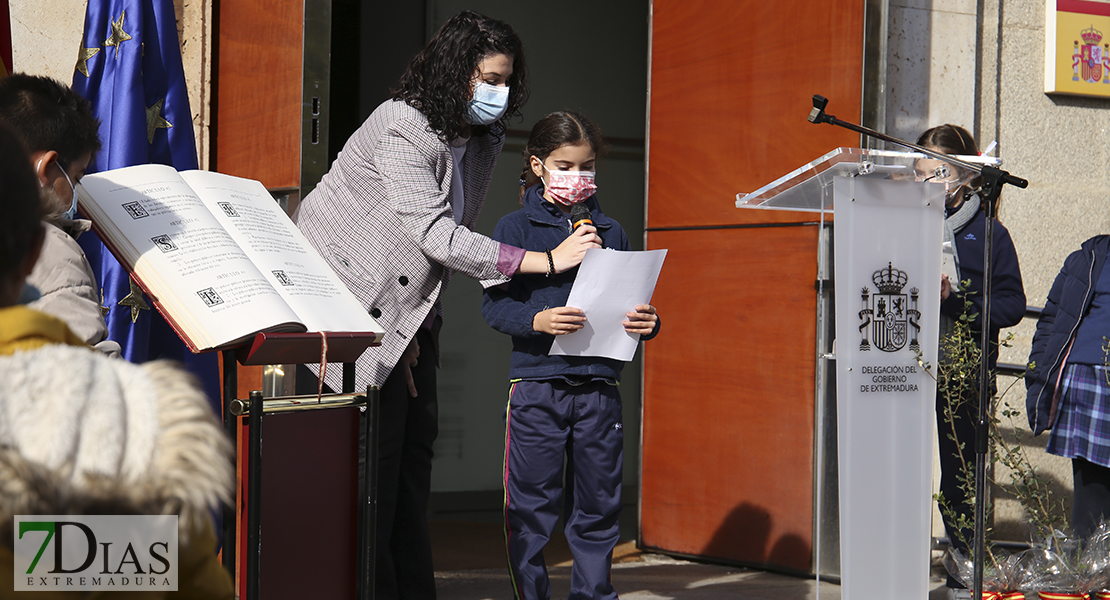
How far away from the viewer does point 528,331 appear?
296 cm

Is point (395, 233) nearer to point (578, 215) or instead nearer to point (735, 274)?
point (578, 215)

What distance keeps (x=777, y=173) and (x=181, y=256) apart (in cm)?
274

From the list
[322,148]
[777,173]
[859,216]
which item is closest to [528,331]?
[859,216]

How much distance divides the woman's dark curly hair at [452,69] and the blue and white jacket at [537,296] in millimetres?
350

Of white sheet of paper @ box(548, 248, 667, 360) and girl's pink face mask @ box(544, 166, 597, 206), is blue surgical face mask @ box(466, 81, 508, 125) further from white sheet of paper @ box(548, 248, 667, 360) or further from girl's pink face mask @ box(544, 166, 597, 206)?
white sheet of paper @ box(548, 248, 667, 360)

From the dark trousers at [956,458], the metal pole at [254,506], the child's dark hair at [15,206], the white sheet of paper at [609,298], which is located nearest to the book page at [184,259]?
the metal pole at [254,506]

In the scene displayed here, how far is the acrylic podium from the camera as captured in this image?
2838 mm

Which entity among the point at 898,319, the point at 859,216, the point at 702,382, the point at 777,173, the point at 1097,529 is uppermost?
the point at 777,173

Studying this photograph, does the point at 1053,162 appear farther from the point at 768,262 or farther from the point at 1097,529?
the point at 1097,529

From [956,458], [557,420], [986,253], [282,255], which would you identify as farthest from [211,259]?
[956,458]

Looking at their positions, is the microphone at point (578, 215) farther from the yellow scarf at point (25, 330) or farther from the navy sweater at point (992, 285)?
the yellow scarf at point (25, 330)

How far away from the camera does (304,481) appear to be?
2.17 metres

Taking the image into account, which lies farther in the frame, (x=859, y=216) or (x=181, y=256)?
(x=859, y=216)

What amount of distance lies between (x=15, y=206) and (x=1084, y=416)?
3681 mm
